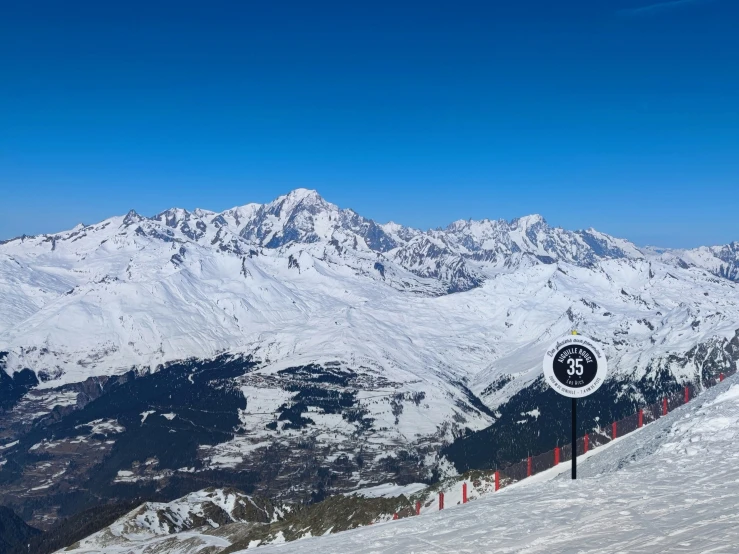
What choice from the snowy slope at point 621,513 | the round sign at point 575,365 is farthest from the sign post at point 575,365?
the snowy slope at point 621,513

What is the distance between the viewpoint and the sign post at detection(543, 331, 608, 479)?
25.1 meters

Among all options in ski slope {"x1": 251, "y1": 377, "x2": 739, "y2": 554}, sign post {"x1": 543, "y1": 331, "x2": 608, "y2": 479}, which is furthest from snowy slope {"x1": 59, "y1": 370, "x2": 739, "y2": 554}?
sign post {"x1": 543, "y1": 331, "x2": 608, "y2": 479}

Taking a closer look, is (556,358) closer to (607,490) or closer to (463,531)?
(607,490)

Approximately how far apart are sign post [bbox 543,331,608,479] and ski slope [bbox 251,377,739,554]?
368 centimetres

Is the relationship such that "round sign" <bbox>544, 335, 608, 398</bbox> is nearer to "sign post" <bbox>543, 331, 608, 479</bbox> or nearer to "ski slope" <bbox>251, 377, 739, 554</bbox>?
"sign post" <bbox>543, 331, 608, 479</bbox>

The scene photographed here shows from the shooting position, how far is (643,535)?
16.6 meters

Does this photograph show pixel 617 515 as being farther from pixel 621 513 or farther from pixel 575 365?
pixel 575 365

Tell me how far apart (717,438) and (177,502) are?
19132 cm

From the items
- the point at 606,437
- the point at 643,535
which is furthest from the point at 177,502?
the point at 643,535

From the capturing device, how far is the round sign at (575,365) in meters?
25.1

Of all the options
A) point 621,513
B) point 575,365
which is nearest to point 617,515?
point 621,513

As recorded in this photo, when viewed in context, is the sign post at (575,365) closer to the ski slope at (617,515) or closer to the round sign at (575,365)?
the round sign at (575,365)

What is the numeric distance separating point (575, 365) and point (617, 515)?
24.8ft

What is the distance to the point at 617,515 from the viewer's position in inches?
749
